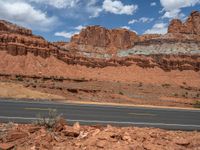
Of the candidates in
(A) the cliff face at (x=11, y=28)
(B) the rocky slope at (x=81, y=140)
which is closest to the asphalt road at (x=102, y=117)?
(B) the rocky slope at (x=81, y=140)

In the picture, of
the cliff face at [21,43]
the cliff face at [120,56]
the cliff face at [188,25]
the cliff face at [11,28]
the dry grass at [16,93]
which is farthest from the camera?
the cliff face at [188,25]

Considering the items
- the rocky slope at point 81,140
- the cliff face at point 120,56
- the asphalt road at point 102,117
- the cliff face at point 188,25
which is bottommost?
the asphalt road at point 102,117

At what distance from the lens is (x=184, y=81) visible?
72.3 m

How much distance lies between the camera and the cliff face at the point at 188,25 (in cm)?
12650

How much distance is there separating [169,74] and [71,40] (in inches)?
3125

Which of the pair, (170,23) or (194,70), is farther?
(170,23)

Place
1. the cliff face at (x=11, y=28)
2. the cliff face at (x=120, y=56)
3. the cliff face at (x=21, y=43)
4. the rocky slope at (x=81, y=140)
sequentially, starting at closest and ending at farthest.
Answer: the rocky slope at (x=81, y=140)
the cliff face at (x=21, y=43)
the cliff face at (x=120, y=56)
the cliff face at (x=11, y=28)

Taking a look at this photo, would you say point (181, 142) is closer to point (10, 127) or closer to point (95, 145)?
point (95, 145)

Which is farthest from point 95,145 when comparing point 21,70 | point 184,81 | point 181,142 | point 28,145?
point 184,81

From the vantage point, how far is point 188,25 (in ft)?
428

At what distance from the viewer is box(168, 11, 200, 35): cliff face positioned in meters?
126

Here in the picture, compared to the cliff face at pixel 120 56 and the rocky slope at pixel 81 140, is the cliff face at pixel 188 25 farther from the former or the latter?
the rocky slope at pixel 81 140

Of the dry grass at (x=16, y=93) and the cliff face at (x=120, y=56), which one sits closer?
the dry grass at (x=16, y=93)

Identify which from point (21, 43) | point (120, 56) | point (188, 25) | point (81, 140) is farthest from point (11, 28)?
point (188, 25)
